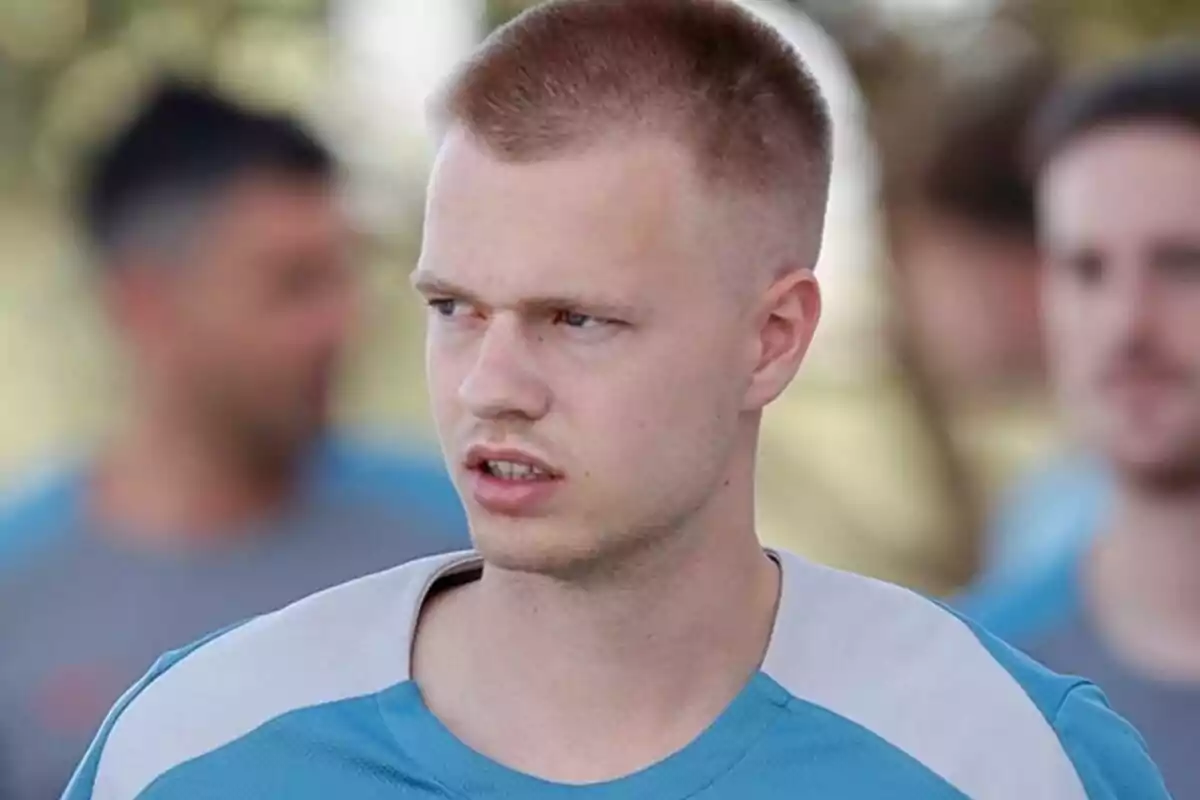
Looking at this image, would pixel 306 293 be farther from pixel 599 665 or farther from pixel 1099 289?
pixel 599 665

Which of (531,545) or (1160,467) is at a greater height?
(531,545)

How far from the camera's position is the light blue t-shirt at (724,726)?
198 centimetres

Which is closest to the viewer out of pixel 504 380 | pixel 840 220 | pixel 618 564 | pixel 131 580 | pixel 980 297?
pixel 504 380

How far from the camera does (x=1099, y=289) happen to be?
3.15 metres

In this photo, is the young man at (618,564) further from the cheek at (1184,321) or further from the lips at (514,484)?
the cheek at (1184,321)

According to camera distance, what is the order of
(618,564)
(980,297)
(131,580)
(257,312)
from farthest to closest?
(980,297) → (257,312) → (131,580) → (618,564)

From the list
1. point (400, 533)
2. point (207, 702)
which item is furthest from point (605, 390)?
point (400, 533)

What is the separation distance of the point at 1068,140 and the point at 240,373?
59.3 inches

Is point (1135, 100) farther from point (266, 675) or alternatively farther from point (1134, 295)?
point (266, 675)

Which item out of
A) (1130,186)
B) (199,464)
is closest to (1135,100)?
(1130,186)

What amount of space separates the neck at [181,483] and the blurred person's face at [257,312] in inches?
1.4

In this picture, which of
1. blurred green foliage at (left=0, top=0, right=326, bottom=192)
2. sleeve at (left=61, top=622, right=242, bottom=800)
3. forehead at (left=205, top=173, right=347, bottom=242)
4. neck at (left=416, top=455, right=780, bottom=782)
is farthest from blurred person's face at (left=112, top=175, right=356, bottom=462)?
neck at (left=416, top=455, right=780, bottom=782)

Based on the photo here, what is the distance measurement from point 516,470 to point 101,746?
463 millimetres

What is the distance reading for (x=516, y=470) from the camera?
6.25 feet
